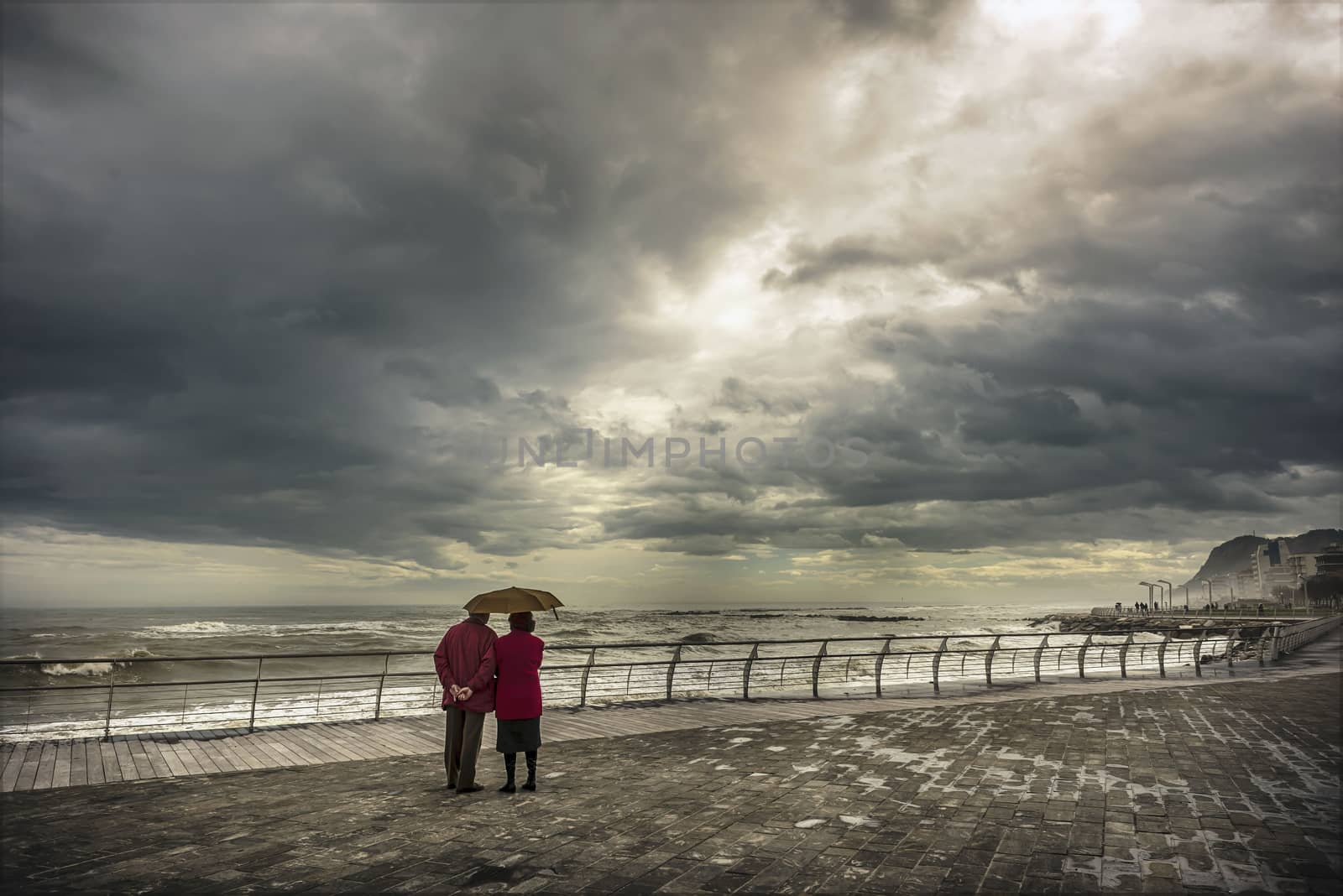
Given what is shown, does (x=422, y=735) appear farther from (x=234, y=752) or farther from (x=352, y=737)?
(x=234, y=752)

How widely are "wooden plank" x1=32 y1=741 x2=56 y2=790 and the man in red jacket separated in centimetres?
441

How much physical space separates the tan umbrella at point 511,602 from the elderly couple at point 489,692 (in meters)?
0.13

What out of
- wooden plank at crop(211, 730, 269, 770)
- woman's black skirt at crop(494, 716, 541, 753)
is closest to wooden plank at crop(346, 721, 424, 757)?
wooden plank at crop(211, 730, 269, 770)

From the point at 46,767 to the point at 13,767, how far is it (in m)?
0.37

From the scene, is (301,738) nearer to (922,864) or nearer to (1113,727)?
(922,864)

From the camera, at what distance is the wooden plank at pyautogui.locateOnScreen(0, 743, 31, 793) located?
26.5 feet

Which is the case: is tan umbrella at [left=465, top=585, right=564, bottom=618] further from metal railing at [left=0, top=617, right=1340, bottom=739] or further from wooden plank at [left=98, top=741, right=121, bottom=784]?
wooden plank at [left=98, top=741, right=121, bottom=784]

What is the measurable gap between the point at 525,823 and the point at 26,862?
364 cm

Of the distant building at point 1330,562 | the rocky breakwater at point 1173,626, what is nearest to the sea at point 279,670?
the rocky breakwater at point 1173,626

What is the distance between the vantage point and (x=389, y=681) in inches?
1073

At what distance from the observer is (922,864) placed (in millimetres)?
5449

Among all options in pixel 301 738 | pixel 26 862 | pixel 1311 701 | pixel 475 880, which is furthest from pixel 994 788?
pixel 1311 701

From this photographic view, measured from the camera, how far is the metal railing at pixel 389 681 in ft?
45.6

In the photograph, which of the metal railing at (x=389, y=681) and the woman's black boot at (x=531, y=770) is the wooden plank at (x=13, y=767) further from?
the woman's black boot at (x=531, y=770)
